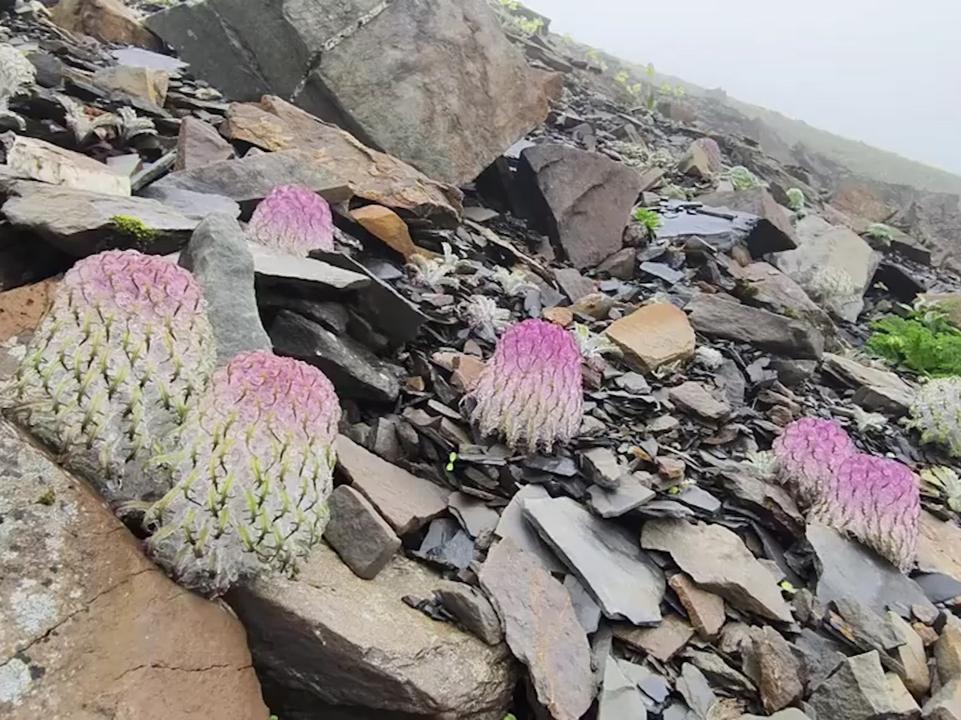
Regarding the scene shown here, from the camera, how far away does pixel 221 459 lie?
271 cm

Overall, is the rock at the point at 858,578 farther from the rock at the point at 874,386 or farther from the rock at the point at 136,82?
the rock at the point at 136,82

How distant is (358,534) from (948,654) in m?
2.77

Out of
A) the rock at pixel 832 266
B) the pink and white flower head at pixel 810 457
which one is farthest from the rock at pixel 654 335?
the rock at pixel 832 266

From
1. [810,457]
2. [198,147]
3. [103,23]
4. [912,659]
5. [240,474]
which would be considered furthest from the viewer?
[103,23]

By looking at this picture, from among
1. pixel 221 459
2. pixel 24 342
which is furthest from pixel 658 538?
pixel 24 342

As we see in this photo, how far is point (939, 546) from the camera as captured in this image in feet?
15.9

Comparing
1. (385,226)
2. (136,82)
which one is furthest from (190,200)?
(136,82)

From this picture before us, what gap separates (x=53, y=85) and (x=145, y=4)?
5.69 m

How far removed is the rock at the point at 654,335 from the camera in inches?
223

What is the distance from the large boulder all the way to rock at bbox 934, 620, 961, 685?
553 cm

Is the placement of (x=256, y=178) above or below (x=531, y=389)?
above

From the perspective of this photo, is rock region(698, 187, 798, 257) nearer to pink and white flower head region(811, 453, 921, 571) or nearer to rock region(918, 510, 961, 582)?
rock region(918, 510, 961, 582)

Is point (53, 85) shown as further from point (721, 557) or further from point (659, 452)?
point (721, 557)

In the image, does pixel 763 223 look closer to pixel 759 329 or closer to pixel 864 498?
pixel 759 329
